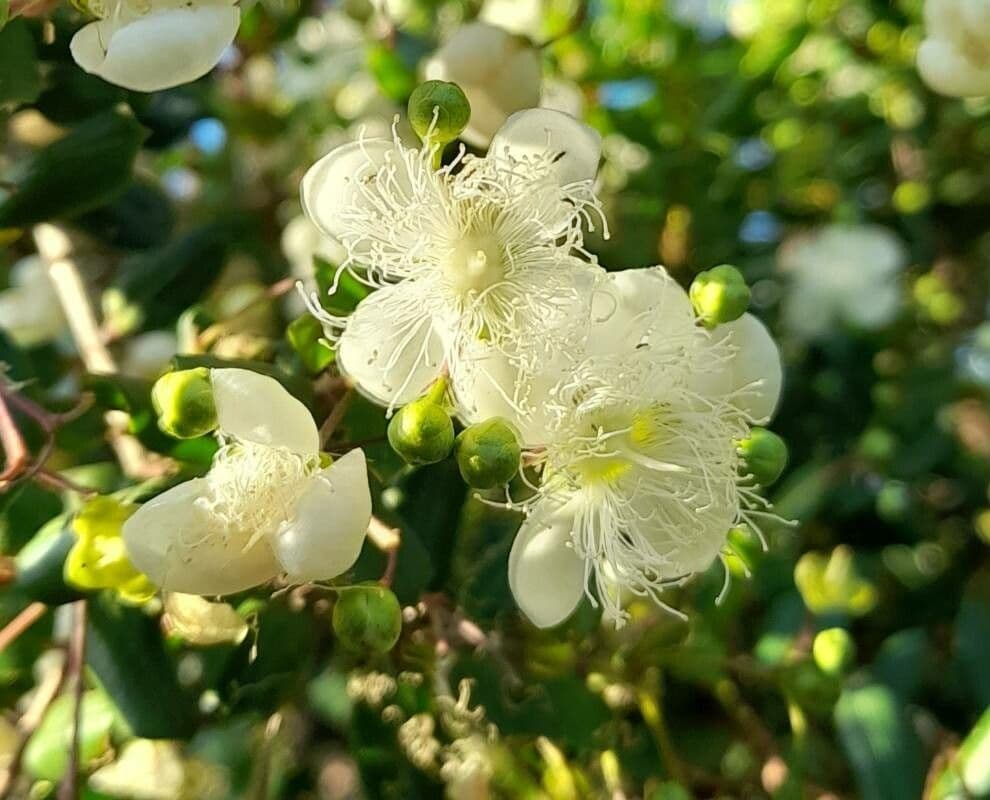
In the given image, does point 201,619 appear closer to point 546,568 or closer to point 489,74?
point 546,568

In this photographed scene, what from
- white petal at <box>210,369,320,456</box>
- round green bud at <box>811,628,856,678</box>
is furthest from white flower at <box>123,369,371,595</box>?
round green bud at <box>811,628,856,678</box>

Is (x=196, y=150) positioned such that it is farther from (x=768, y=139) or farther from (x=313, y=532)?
(x=313, y=532)

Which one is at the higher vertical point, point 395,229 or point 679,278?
point 395,229

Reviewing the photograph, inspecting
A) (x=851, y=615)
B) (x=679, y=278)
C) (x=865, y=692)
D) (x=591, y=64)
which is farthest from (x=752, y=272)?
(x=865, y=692)

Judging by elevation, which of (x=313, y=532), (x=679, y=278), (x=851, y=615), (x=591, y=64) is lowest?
(x=851, y=615)

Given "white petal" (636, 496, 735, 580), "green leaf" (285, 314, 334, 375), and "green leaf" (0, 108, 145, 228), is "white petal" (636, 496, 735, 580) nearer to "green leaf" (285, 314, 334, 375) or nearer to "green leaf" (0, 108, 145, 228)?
"green leaf" (285, 314, 334, 375)

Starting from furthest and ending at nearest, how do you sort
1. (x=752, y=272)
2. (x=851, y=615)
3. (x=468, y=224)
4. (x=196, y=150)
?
(x=196, y=150), (x=752, y=272), (x=851, y=615), (x=468, y=224)

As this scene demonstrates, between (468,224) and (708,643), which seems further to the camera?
(708,643)

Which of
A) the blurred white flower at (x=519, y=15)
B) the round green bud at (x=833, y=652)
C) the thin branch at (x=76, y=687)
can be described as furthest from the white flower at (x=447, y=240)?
the blurred white flower at (x=519, y=15)
